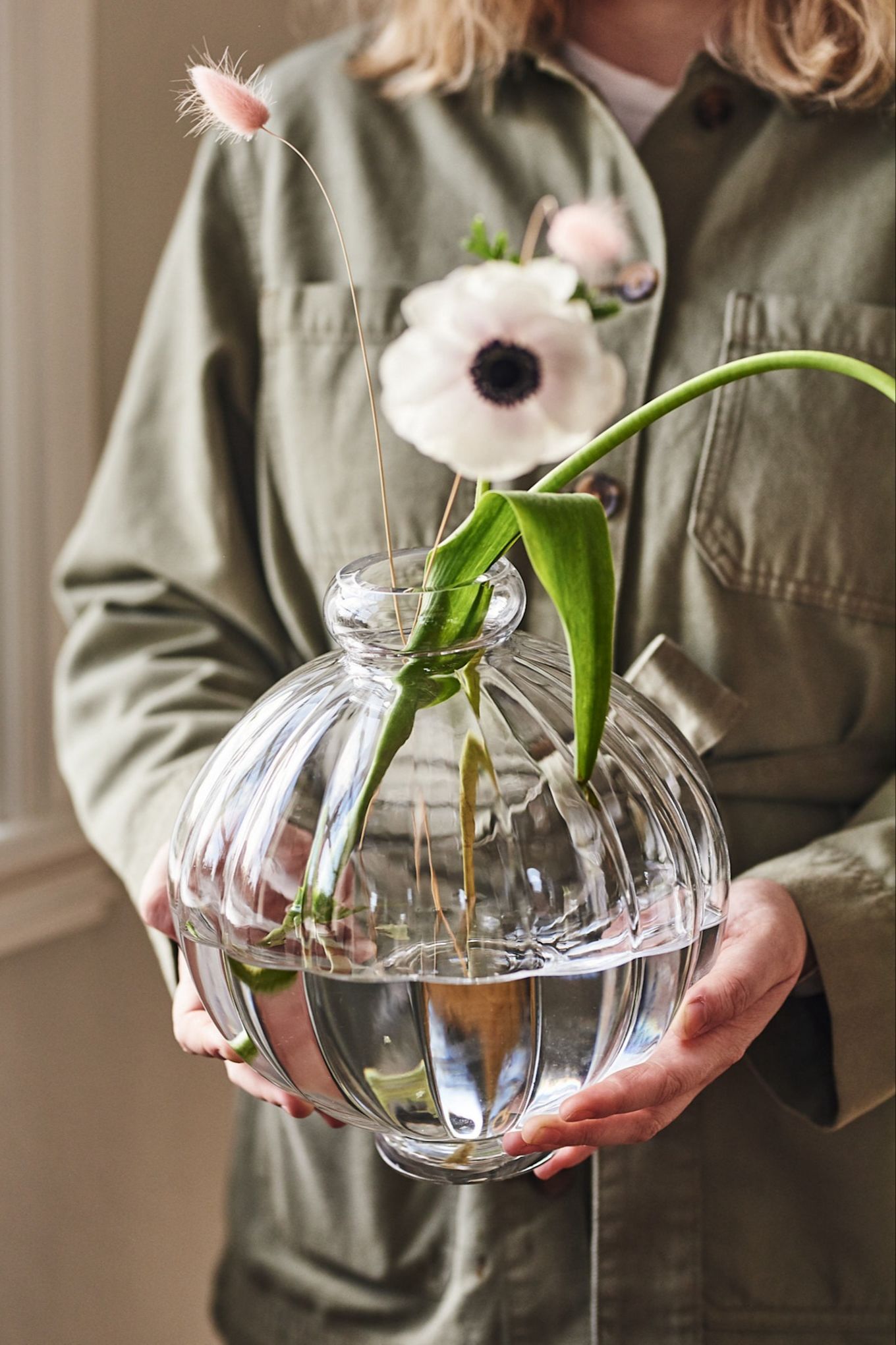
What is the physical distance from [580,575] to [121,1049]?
0.87 metres

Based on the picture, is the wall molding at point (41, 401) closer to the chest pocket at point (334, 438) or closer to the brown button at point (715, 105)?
the chest pocket at point (334, 438)

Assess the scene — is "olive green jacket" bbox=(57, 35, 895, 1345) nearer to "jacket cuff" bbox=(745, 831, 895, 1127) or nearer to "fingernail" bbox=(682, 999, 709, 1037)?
"jacket cuff" bbox=(745, 831, 895, 1127)

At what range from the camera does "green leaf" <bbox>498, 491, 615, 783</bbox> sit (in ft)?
0.92

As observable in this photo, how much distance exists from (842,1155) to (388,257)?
53 cm

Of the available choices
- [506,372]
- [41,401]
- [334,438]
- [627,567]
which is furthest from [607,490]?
[41,401]

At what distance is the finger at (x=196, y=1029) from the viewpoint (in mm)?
425

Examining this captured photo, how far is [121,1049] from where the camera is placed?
1.04 m

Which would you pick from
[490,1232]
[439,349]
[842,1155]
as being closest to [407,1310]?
[490,1232]

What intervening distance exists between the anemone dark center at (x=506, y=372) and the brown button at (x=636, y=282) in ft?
1.30

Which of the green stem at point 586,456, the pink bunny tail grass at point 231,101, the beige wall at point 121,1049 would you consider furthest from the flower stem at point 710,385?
the beige wall at point 121,1049

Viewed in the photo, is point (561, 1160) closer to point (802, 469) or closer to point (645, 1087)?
point (645, 1087)

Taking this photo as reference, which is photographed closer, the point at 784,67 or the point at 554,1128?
the point at 554,1128

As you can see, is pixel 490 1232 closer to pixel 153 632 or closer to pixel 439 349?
pixel 153 632

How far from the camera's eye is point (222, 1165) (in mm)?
1114
